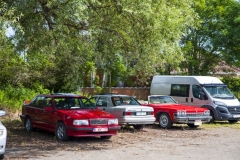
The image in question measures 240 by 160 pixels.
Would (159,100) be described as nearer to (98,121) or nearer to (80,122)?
(98,121)

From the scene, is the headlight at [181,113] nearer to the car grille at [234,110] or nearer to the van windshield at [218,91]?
the van windshield at [218,91]

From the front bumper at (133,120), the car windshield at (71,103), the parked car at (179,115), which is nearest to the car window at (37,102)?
the car windshield at (71,103)

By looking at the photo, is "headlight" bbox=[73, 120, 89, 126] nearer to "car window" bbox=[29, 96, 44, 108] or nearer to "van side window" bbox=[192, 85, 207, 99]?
"car window" bbox=[29, 96, 44, 108]

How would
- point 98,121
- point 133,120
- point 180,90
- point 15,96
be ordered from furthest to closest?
point 15,96 < point 180,90 < point 133,120 < point 98,121

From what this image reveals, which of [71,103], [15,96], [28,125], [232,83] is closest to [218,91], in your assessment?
[71,103]

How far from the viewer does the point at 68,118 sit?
517 inches

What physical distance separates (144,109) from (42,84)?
11.3 meters

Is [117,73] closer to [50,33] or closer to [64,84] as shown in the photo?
[64,84]

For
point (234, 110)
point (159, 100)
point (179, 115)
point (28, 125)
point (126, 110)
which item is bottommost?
point (28, 125)

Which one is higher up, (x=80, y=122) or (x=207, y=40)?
(x=207, y=40)

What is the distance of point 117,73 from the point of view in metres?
35.4

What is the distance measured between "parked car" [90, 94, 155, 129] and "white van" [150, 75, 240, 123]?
4.85m

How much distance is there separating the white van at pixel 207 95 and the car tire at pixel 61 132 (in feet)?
29.4

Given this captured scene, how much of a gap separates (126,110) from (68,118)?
3.01 meters
